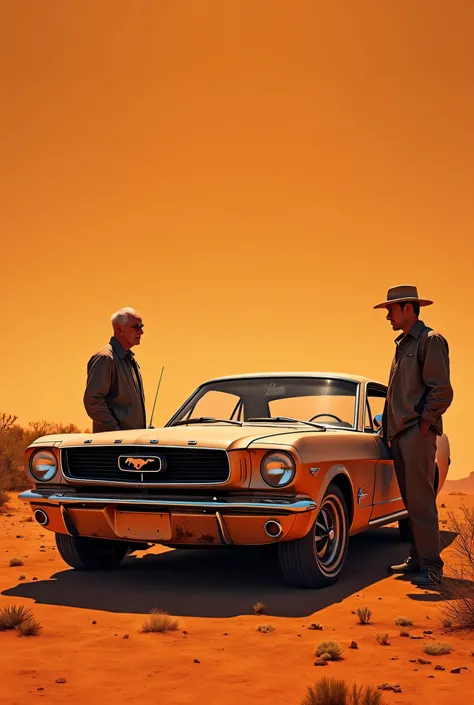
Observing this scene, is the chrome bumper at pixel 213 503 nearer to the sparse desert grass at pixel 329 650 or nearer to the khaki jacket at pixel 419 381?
the sparse desert grass at pixel 329 650

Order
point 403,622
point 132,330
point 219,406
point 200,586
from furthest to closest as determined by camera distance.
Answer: point 219,406
point 132,330
point 200,586
point 403,622

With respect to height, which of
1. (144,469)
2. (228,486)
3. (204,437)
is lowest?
(228,486)

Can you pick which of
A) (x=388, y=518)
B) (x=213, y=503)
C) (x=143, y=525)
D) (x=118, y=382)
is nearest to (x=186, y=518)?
(x=213, y=503)

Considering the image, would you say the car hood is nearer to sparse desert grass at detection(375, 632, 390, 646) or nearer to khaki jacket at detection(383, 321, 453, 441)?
khaki jacket at detection(383, 321, 453, 441)

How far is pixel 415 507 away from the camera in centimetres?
764

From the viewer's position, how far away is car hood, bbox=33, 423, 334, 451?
6633mm

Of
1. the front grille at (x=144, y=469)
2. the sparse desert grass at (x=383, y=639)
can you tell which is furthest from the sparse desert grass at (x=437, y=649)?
the front grille at (x=144, y=469)

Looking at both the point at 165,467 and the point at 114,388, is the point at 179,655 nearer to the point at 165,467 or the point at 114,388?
the point at 165,467

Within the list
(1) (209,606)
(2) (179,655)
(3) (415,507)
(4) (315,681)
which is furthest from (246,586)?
(4) (315,681)

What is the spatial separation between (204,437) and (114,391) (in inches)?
81.5

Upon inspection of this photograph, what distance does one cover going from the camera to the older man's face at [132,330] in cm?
870

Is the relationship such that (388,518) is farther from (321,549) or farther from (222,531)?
(222,531)

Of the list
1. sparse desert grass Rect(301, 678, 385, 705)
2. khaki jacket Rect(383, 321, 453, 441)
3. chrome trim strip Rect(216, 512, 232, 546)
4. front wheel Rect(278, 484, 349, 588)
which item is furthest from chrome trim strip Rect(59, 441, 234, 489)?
sparse desert grass Rect(301, 678, 385, 705)

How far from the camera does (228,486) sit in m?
6.54
